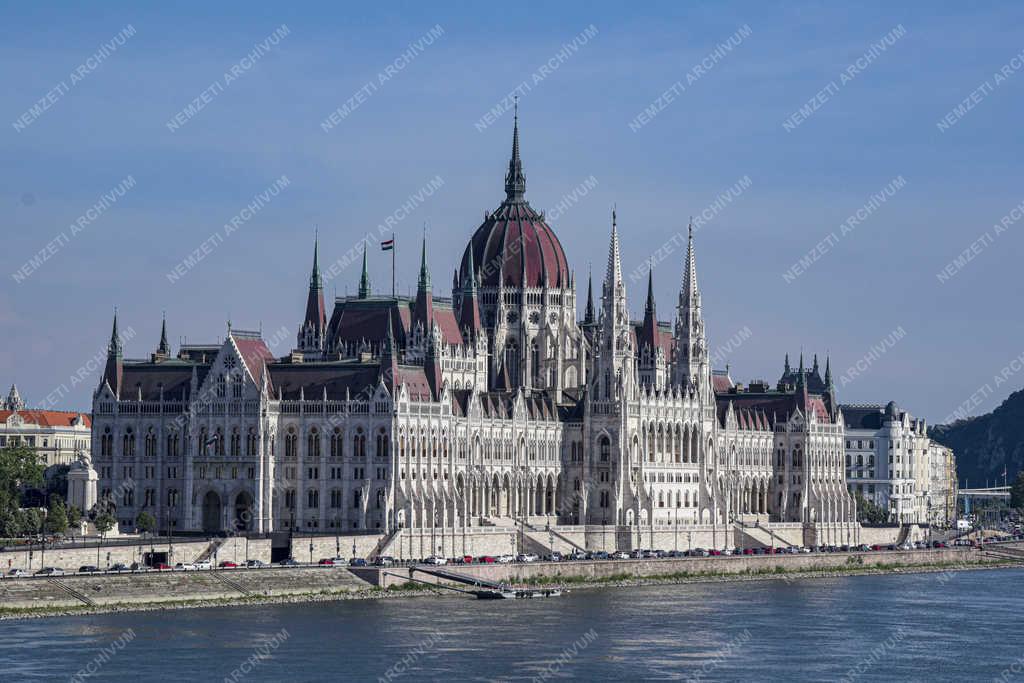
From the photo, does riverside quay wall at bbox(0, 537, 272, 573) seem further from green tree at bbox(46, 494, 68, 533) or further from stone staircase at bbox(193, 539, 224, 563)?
green tree at bbox(46, 494, 68, 533)

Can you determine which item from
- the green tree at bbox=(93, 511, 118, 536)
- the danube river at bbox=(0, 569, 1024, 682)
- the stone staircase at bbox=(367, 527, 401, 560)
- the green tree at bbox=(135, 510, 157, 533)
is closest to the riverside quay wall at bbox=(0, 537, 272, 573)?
the green tree at bbox=(93, 511, 118, 536)

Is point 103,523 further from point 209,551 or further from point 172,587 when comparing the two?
point 172,587

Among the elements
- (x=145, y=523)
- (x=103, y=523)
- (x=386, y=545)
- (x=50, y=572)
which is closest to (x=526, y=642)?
(x=50, y=572)

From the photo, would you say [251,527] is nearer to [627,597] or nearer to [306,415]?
[306,415]

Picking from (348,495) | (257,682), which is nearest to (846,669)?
(257,682)

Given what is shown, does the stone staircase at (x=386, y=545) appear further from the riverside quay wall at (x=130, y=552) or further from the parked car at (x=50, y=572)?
the parked car at (x=50, y=572)
